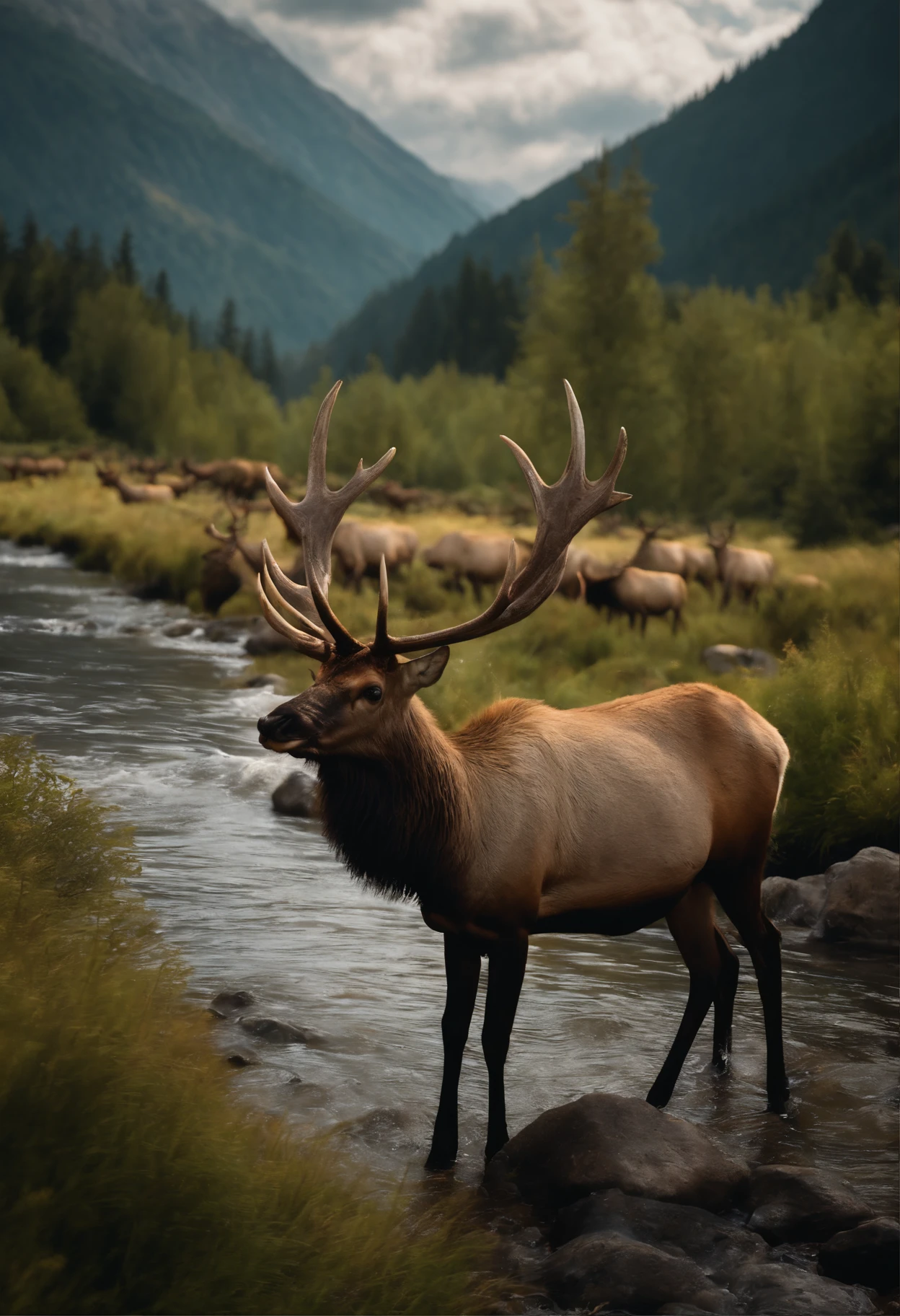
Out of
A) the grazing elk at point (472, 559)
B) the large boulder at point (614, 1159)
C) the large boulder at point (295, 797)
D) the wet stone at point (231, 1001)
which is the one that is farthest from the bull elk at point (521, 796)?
the grazing elk at point (472, 559)

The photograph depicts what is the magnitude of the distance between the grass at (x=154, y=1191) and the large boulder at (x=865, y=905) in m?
4.21

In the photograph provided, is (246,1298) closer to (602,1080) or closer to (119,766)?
(602,1080)

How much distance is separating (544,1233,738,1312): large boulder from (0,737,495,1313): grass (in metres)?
0.25

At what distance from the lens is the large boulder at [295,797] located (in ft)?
31.7

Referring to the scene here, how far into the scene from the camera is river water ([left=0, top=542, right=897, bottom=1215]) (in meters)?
5.12

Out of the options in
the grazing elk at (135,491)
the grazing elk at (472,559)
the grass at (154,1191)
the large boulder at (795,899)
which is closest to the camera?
the grass at (154,1191)

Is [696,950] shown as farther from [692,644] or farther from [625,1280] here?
[692,644]

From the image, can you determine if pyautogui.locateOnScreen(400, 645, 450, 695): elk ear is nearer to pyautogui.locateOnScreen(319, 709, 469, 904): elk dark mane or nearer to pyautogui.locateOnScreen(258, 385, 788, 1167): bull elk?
pyautogui.locateOnScreen(258, 385, 788, 1167): bull elk

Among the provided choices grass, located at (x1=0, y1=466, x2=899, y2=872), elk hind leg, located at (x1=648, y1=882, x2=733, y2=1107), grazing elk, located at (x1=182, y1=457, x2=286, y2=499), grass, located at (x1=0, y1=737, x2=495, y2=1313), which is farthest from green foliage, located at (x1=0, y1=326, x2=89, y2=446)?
grass, located at (x1=0, y1=737, x2=495, y2=1313)

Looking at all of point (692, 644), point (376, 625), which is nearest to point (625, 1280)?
point (376, 625)

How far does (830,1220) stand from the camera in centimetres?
430

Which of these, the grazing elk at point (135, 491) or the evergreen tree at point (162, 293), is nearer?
the grazing elk at point (135, 491)

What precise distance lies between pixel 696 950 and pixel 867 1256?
1.55m

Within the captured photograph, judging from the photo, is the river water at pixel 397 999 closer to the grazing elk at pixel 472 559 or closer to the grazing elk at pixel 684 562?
the grazing elk at pixel 472 559
